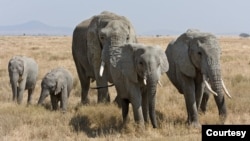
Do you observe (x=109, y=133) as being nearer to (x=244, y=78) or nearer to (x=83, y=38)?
(x=83, y=38)

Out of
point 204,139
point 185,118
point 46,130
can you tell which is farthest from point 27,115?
point 204,139

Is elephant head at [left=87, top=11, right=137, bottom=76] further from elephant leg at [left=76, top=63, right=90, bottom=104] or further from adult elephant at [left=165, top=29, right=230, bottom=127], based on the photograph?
elephant leg at [left=76, top=63, right=90, bottom=104]

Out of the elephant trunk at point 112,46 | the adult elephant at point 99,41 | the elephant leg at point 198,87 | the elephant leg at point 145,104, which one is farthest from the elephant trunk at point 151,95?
the adult elephant at point 99,41

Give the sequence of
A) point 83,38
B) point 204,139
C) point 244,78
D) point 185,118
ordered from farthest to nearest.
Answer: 1. point 244,78
2. point 83,38
3. point 185,118
4. point 204,139

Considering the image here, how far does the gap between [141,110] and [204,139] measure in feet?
6.42

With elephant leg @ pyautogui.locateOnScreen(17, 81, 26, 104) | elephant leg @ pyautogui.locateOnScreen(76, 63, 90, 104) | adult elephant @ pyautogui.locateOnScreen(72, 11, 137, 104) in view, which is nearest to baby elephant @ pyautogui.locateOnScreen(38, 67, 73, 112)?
adult elephant @ pyautogui.locateOnScreen(72, 11, 137, 104)

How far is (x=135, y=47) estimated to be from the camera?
809cm

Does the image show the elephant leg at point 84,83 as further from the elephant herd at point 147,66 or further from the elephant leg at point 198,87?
the elephant leg at point 198,87

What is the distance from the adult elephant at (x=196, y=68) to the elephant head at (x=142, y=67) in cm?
67

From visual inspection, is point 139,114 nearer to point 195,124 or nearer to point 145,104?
point 145,104

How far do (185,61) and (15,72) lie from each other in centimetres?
577

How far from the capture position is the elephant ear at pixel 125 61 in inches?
316

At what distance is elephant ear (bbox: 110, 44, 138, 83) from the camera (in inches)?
316

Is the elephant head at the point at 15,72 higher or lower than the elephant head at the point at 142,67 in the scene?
lower
